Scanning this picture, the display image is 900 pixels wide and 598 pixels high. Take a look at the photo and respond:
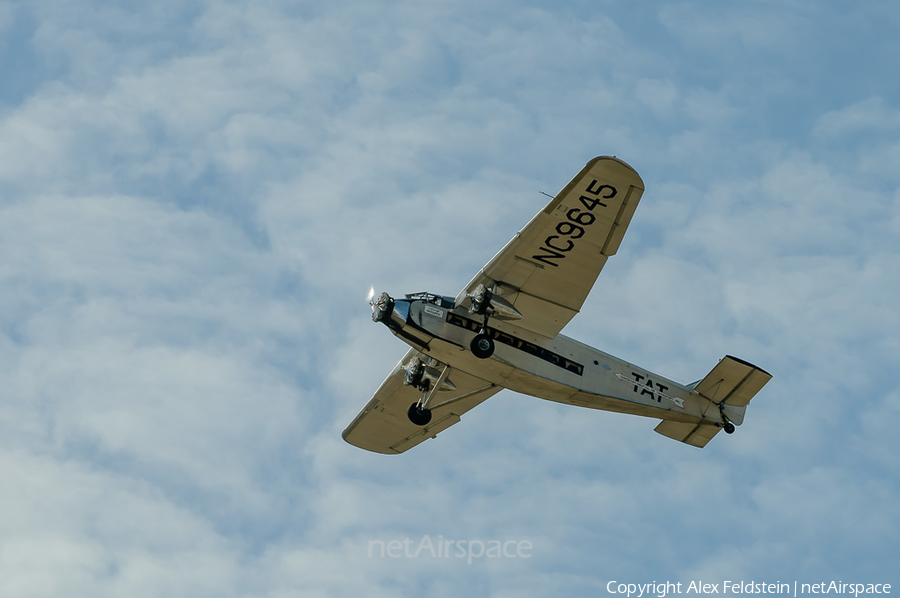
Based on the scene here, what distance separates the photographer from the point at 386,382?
104ft

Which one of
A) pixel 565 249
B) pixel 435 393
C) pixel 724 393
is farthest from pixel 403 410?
pixel 724 393

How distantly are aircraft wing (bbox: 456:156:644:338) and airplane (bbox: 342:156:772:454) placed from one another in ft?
0.09

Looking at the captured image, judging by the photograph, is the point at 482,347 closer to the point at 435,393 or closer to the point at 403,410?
the point at 435,393

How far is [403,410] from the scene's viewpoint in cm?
3228

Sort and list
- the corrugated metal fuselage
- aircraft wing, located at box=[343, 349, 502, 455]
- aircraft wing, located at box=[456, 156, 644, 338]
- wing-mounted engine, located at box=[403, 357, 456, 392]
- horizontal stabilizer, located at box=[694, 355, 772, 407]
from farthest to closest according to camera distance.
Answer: aircraft wing, located at box=[343, 349, 502, 455]
wing-mounted engine, located at box=[403, 357, 456, 392]
horizontal stabilizer, located at box=[694, 355, 772, 407]
the corrugated metal fuselage
aircraft wing, located at box=[456, 156, 644, 338]

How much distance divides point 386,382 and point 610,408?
7.41 metres

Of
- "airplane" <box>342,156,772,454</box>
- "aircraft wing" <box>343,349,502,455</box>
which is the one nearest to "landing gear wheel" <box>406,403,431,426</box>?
"airplane" <box>342,156,772,454</box>

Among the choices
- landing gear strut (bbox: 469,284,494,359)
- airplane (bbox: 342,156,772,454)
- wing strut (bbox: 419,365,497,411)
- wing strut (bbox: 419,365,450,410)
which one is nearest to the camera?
airplane (bbox: 342,156,772,454)

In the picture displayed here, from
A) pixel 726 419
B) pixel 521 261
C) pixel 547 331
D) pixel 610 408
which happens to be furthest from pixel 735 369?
pixel 521 261

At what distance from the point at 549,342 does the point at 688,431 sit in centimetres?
589

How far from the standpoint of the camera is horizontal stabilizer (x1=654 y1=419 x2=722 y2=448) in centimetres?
2980

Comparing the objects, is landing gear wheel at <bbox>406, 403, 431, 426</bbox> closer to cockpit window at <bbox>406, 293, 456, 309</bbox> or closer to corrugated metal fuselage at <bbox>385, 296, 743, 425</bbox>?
corrugated metal fuselage at <bbox>385, 296, 743, 425</bbox>

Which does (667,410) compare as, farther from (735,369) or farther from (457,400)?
(457,400)

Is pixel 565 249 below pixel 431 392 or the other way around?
the other way around
